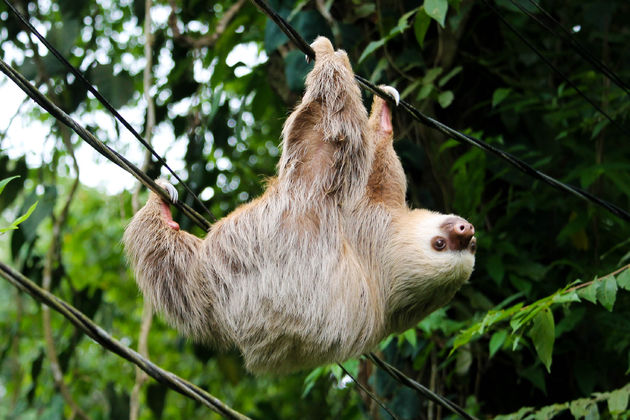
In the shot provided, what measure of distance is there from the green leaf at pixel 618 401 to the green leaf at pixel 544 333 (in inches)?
26.9

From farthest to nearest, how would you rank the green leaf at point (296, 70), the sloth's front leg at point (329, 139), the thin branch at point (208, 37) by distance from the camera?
the thin branch at point (208, 37)
the green leaf at point (296, 70)
the sloth's front leg at point (329, 139)

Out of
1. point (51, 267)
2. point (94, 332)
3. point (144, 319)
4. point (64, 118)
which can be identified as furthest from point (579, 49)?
point (51, 267)

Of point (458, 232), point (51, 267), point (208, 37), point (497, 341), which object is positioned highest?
point (208, 37)

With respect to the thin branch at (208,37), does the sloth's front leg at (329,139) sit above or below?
below

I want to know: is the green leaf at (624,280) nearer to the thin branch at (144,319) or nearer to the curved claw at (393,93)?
the curved claw at (393,93)

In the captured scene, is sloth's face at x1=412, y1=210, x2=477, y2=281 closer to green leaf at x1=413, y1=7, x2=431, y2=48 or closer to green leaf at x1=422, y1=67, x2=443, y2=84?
green leaf at x1=413, y1=7, x2=431, y2=48

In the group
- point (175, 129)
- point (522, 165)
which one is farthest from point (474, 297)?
point (175, 129)

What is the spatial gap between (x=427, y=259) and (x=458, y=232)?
0.24 meters

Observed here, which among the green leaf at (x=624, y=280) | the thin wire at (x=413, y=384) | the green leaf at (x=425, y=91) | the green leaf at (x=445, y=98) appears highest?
the green leaf at (x=425, y=91)

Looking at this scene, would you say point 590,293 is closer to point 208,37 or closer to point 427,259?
point 427,259

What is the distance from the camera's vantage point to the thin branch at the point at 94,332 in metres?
2.19

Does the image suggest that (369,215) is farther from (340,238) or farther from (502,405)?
(502,405)

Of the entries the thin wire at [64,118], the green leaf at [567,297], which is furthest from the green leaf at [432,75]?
the thin wire at [64,118]

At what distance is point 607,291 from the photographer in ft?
12.3
